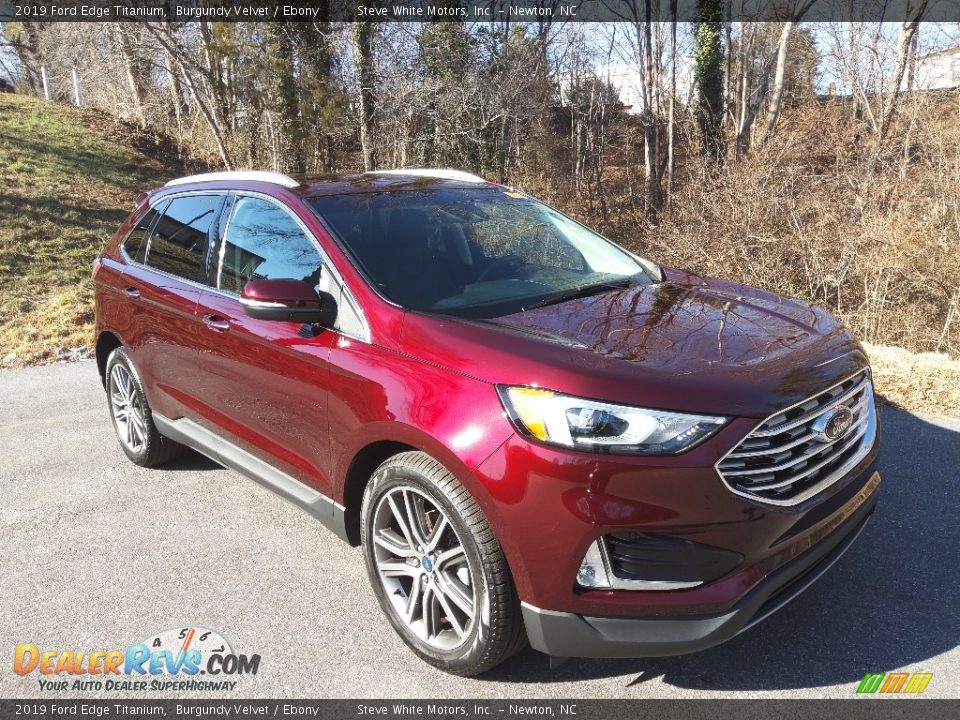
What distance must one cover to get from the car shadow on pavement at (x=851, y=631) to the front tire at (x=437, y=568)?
0.80ft

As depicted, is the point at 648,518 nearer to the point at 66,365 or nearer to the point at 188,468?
the point at 188,468

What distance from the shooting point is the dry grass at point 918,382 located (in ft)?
Result: 16.8

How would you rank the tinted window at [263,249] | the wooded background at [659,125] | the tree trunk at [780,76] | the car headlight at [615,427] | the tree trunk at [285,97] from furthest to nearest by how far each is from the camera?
1. the tree trunk at [780,76]
2. the tree trunk at [285,97]
3. the wooded background at [659,125]
4. the tinted window at [263,249]
5. the car headlight at [615,427]

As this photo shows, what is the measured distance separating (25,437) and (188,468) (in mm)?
1630

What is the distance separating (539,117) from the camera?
60.0 feet

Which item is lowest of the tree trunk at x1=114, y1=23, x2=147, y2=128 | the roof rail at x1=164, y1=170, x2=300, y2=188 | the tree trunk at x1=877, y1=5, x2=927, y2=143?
the roof rail at x1=164, y1=170, x2=300, y2=188

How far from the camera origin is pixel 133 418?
488 cm

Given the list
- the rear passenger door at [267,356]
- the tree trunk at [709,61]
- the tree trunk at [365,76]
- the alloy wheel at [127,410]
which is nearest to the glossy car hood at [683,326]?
the rear passenger door at [267,356]

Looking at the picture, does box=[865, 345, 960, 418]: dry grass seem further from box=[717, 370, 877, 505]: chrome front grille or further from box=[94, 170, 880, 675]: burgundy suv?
box=[717, 370, 877, 505]: chrome front grille

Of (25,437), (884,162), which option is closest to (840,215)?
(884,162)

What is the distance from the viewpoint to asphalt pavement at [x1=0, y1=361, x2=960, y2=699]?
2758 mm

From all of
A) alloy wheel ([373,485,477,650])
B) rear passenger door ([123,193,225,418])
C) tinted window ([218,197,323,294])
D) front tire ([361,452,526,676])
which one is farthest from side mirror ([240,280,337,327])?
rear passenger door ([123,193,225,418])

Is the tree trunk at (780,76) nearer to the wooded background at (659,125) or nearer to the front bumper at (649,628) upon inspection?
the wooded background at (659,125)

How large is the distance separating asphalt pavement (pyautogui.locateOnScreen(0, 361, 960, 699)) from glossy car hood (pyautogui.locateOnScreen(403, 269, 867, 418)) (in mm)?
1038
